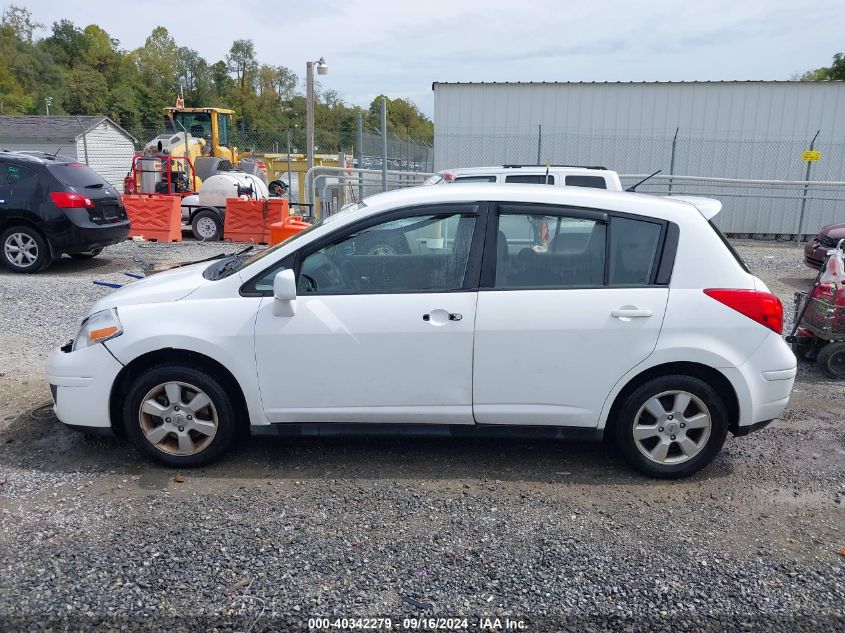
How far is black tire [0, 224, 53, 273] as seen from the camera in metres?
10.4

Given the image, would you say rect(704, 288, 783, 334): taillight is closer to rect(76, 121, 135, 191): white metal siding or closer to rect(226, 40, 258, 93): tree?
rect(76, 121, 135, 191): white metal siding

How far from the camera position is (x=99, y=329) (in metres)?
4.20

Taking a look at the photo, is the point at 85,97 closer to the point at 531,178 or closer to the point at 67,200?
the point at 67,200

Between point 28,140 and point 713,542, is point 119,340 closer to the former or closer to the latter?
point 713,542

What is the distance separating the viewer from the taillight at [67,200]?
10281 millimetres

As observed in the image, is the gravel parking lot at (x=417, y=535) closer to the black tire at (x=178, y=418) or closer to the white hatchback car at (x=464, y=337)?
the black tire at (x=178, y=418)

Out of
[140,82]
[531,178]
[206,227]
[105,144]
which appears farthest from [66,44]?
[531,178]

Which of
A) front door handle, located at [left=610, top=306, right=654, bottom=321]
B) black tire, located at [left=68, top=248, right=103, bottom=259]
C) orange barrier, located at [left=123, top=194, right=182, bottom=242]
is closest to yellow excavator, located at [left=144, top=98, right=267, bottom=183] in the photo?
orange barrier, located at [left=123, top=194, right=182, bottom=242]

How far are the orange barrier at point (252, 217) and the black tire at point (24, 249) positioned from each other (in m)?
4.98

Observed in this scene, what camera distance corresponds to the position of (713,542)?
3.63 meters

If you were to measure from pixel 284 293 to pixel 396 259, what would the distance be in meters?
0.69

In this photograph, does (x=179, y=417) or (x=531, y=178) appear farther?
(x=531, y=178)

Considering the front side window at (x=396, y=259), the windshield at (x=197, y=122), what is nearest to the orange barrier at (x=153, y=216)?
the windshield at (x=197, y=122)

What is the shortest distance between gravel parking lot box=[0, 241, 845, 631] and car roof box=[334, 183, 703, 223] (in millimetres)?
1551
